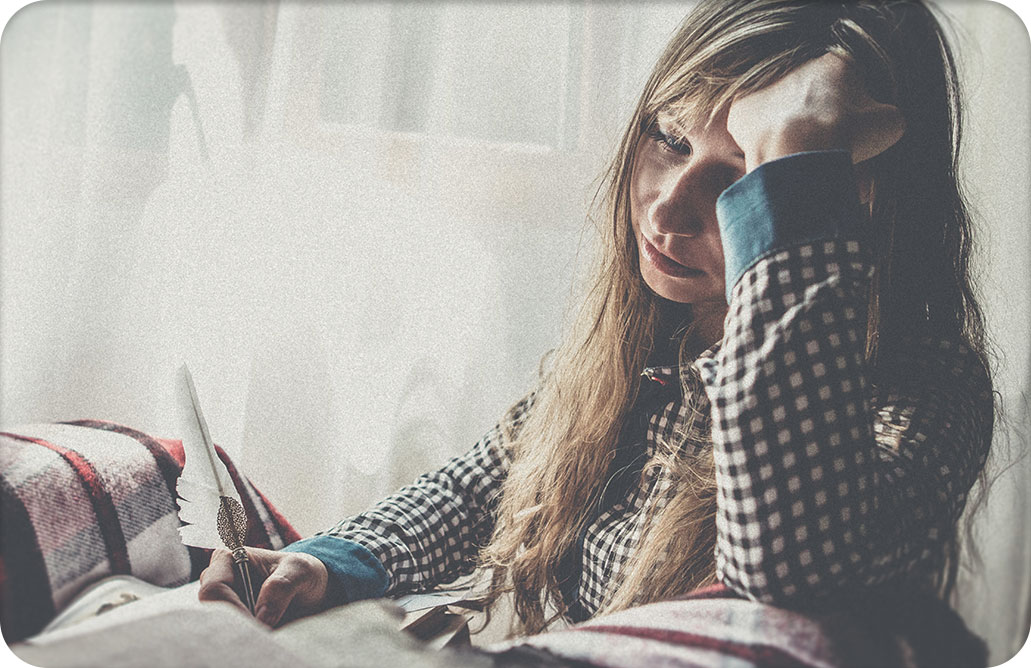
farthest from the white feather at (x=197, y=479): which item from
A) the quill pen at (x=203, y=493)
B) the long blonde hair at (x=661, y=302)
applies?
the long blonde hair at (x=661, y=302)

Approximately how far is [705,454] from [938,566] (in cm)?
17

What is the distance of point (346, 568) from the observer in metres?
0.59

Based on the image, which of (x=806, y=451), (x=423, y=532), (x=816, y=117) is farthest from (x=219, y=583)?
(x=816, y=117)

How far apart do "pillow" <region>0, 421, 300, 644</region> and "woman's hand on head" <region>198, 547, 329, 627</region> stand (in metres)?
0.05

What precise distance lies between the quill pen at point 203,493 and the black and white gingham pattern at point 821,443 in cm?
36

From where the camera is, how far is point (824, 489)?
0.41m

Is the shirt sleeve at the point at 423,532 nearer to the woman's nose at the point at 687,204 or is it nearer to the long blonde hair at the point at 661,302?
the long blonde hair at the point at 661,302

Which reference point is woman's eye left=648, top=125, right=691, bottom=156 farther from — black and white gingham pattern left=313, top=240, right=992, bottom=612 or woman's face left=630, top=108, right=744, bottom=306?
black and white gingham pattern left=313, top=240, right=992, bottom=612

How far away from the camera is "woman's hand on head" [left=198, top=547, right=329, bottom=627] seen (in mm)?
520

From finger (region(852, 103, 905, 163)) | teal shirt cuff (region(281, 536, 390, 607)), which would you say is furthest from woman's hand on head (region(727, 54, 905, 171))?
teal shirt cuff (region(281, 536, 390, 607))

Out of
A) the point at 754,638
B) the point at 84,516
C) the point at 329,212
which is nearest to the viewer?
the point at 754,638

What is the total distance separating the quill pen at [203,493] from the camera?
558 millimetres

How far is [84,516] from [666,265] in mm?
461

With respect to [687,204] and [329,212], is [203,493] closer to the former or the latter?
[329,212]
